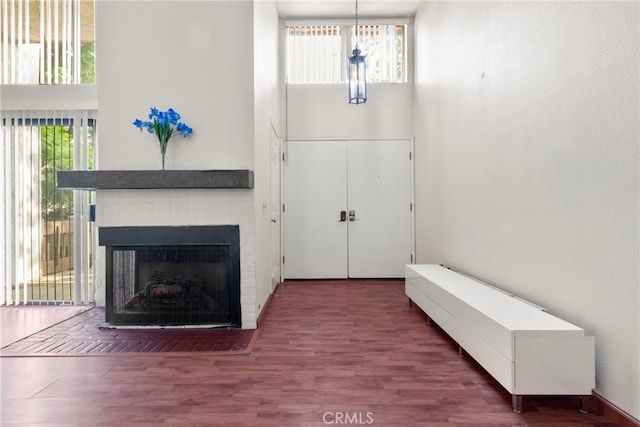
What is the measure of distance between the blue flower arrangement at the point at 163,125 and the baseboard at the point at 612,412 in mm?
3151

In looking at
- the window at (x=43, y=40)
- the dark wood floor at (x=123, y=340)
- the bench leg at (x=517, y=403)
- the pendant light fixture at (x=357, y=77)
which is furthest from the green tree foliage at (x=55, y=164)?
the bench leg at (x=517, y=403)

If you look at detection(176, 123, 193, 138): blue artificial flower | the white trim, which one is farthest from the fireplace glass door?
the white trim

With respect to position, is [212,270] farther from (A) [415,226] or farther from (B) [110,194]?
(A) [415,226]

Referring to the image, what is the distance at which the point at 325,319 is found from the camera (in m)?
3.48

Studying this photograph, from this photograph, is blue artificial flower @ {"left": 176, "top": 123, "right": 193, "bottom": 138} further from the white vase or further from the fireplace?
the fireplace

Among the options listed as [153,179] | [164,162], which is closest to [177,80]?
[164,162]

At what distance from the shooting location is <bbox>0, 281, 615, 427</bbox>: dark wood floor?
186 cm

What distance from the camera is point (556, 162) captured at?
7.00 ft

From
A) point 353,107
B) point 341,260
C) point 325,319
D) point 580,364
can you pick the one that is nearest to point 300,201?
point 341,260

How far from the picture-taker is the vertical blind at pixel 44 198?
3.90 m

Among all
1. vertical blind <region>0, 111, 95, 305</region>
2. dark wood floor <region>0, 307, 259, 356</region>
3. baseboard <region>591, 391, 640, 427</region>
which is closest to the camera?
baseboard <region>591, 391, 640, 427</region>

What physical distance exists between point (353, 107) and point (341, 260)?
83.4 inches

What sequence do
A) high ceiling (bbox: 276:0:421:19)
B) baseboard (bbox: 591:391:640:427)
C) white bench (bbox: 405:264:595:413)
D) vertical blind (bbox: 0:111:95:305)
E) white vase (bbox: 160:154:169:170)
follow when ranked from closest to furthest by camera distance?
1. baseboard (bbox: 591:391:640:427)
2. white bench (bbox: 405:264:595:413)
3. white vase (bbox: 160:154:169:170)
4. vertical blind (bbox: 0:111:95:305)
5. high ceiling (bbox: 276:0:421:19)

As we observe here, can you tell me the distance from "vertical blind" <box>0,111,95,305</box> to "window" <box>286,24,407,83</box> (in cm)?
279
